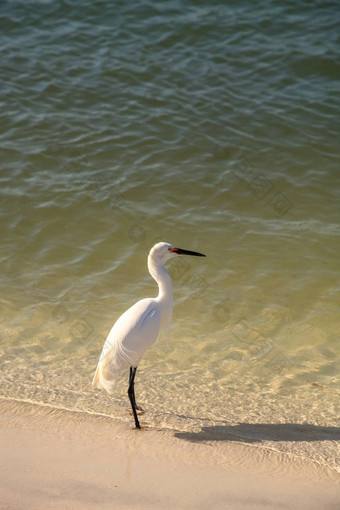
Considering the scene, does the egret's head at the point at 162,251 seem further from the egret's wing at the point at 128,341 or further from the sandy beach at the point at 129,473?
the sandy beach at the point at 129,473

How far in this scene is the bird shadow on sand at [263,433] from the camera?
436 cm

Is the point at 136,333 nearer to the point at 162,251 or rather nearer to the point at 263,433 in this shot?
the point at 162,251

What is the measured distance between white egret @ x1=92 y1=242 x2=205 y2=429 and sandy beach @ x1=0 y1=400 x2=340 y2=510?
34 cm

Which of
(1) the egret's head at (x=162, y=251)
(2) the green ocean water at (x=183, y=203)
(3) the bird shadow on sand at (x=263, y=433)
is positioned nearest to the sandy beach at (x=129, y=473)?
(3) the bird shadow on sand at (x=263, y=433)

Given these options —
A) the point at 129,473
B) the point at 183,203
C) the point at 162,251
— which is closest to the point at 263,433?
the point at 129,473

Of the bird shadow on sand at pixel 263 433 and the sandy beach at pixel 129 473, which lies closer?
the sandy beach at pixel 129 473

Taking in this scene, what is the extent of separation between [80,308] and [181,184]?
2.51m

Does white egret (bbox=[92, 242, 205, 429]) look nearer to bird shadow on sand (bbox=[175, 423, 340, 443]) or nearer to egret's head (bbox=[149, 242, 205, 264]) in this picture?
egret's head (bbox=[149, 242, 205, 264])

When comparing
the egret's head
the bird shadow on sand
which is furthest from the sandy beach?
the egret's head

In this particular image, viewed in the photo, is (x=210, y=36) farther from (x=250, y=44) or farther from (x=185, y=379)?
(x=185, y=379)

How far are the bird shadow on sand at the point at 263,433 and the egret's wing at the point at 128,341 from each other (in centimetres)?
61

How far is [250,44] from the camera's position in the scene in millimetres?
10336

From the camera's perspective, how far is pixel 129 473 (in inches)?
152

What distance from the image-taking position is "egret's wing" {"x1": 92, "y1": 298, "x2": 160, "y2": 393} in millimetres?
4520
